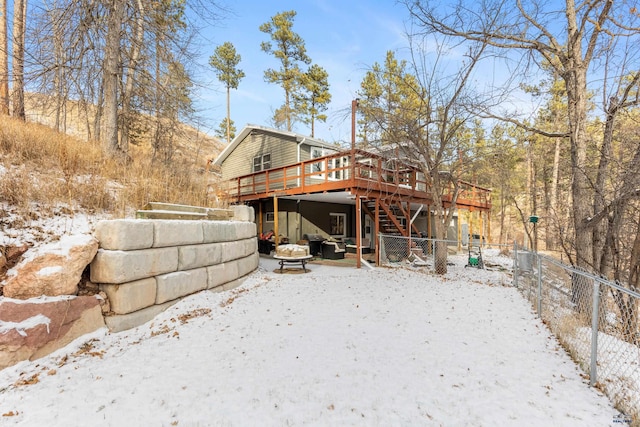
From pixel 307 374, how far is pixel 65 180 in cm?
448

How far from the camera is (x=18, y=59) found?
20.0 ft

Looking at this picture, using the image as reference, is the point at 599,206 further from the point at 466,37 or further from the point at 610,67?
the point at 466,37

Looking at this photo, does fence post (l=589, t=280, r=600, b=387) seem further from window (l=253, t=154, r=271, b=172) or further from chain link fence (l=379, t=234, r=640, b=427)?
window (l=253, t=154, r=271, b=172)

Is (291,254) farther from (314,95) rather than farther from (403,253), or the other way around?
(314,95)

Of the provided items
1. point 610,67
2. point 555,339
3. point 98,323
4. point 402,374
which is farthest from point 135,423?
point 610,67

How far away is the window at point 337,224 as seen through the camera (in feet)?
45.8

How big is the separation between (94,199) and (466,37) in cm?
784

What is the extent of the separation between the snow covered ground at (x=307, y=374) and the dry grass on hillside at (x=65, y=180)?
75.6 inches

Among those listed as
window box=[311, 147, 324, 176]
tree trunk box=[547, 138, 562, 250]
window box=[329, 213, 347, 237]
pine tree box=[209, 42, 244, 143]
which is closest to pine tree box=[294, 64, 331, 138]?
pine tree box=[209, 42, 244, 143]

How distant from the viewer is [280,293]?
567 centimetres

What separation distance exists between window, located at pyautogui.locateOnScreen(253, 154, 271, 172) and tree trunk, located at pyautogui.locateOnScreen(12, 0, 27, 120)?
8.42 metres

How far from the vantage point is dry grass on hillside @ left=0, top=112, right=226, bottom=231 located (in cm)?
370

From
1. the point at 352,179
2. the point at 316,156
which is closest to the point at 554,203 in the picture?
the point at 352,179

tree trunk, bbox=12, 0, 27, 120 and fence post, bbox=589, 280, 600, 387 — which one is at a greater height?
tree trunk, bbox=12, 0, 27, 120
